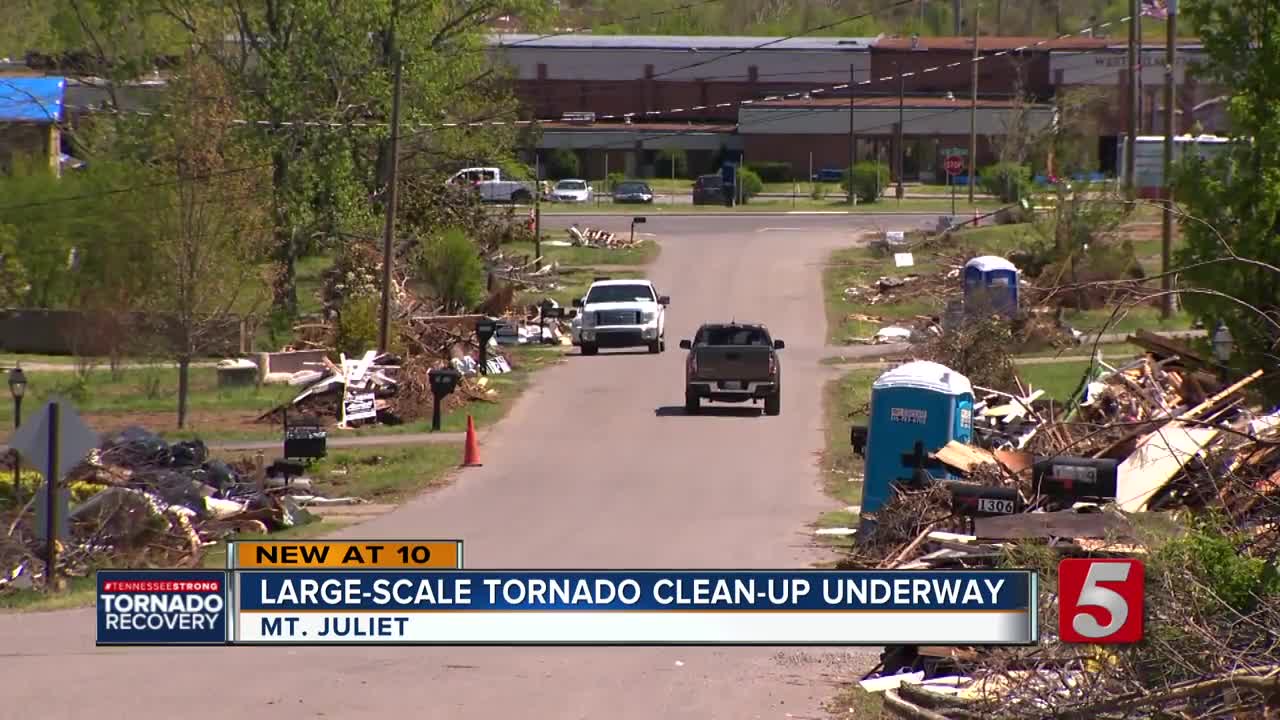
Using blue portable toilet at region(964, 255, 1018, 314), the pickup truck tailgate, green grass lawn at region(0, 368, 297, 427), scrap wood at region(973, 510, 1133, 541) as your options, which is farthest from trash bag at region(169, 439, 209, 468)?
blue portable toilet at region(964, 255, 1018, 314)

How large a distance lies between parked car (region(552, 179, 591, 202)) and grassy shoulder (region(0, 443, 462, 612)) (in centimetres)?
5720

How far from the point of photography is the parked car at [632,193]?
86.1 meters

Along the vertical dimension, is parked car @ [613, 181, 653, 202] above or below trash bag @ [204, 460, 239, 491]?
above

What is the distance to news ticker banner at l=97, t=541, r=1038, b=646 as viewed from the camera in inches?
382

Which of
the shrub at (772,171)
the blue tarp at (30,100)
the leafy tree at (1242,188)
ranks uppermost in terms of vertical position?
the blue tarp at (30,100)

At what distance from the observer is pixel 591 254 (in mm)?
65125

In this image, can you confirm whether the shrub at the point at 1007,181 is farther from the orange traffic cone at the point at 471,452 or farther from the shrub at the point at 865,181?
the orange traffic cone at the point at 471,452

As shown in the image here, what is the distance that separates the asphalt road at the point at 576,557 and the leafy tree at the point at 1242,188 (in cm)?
560

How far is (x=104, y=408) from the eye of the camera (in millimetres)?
37750

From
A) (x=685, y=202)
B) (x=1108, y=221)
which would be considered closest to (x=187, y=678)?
(x=1108, y=221)

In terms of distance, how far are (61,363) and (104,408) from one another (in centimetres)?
886

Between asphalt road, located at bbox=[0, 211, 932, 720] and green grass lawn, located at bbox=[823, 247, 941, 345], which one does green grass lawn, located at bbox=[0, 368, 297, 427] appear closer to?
asphalt road, located at bbox=[0, 211, 932, 720]

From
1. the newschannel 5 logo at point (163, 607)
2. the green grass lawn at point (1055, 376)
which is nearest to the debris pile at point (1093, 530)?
the newschannel 5 logo at point (163, 607)

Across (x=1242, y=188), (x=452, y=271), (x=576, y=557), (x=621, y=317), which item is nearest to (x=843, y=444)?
(x=1242, y=188)
